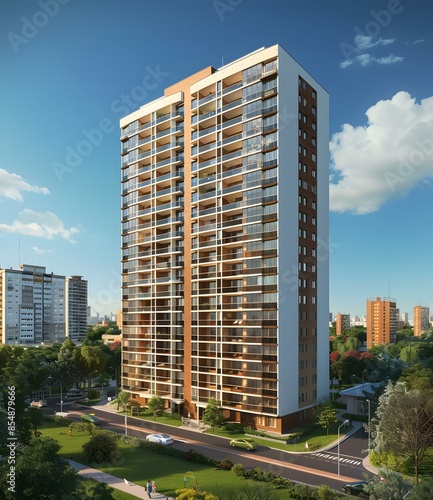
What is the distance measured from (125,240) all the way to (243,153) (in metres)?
27.7

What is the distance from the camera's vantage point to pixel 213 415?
49938mm

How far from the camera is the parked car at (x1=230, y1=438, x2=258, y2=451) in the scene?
1705 inches

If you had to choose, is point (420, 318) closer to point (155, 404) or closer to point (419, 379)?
point (419, 379)

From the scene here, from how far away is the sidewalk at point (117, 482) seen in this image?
3142 centimetres

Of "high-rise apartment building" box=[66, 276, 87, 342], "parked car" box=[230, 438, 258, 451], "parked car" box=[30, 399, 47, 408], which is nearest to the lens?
"parked car" box=[230, 438, 258, 451]

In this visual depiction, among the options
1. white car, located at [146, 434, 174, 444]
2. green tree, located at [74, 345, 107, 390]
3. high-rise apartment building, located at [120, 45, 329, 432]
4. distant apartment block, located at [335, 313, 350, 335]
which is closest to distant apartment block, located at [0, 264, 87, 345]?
green tree, located at [74, 345, 107, 390]

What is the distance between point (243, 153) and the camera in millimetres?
53938

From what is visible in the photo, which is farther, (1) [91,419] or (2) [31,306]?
(2) [31,306]

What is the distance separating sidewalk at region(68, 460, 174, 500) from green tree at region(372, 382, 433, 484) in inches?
815

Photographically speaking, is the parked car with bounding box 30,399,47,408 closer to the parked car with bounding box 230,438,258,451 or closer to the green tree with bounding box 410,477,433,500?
the parked car with bounding box 230,438,258,451

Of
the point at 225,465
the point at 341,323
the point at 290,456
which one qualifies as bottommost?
the point at 341,323

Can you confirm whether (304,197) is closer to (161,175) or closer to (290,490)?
(161,175)

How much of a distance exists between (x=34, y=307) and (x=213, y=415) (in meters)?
114

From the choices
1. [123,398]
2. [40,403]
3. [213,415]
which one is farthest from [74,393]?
[213,415]
